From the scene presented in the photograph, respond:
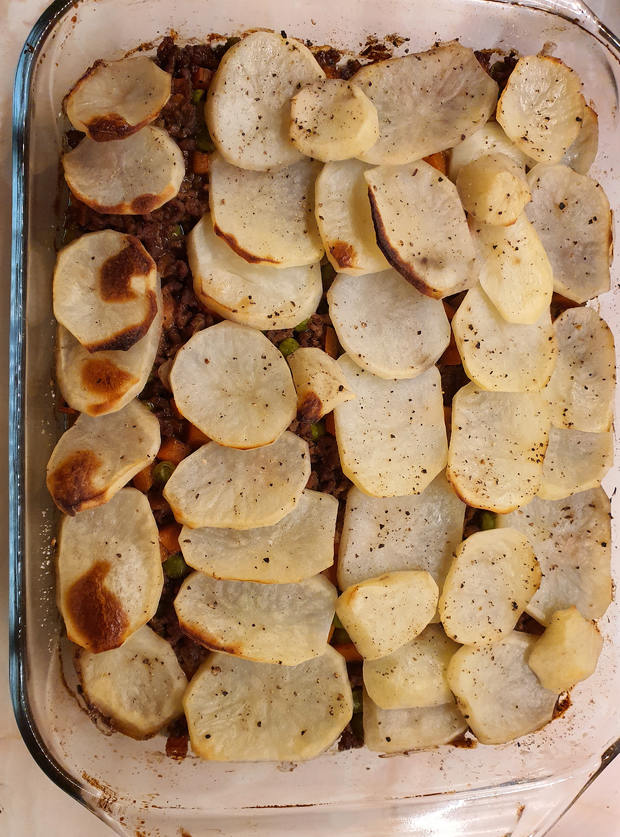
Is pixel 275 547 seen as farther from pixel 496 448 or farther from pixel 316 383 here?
pixel 496 448

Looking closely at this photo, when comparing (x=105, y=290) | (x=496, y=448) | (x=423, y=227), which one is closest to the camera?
(x=105, y=290)

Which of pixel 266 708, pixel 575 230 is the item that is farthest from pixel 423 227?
pixel 266 708

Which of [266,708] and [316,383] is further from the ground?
[316,383]

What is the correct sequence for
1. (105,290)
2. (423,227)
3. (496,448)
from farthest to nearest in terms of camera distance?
(496,448), (423,227), (105,290)

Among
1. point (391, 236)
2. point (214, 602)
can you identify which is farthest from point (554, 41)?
point (214, 602)

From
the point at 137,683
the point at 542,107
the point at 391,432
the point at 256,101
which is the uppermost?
the point at 542,107

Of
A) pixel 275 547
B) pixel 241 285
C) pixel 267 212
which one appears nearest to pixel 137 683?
pixel 275 547

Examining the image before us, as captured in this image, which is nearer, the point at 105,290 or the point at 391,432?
the point at 105,290

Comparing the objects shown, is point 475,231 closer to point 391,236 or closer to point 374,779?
point 391,236
